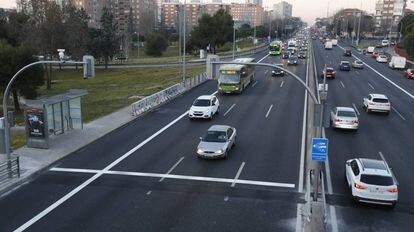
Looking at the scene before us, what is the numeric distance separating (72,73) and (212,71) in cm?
6950

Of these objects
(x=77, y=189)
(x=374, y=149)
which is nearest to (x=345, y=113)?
(x=374, y=149)

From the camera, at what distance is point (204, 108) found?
30359mm

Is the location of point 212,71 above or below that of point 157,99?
above

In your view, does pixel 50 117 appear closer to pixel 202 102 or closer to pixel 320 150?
pixel 202 102

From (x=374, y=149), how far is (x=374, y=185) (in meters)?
8.34

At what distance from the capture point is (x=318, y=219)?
46.8 feet

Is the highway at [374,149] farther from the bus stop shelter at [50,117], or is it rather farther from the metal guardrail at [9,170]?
the bus stop shelter at [50,117]

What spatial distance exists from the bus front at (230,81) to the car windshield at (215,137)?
61.0 ft

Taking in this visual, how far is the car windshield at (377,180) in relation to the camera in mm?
15477

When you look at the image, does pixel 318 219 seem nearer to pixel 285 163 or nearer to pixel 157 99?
pixel 285 163

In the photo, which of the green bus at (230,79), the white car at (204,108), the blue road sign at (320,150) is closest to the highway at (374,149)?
the blue road sign at (320,150)

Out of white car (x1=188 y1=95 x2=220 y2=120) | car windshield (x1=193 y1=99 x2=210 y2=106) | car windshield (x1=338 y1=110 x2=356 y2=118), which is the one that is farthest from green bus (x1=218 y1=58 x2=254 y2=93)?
car windshield (x1=338 y1=110 x2=356 y2=118)

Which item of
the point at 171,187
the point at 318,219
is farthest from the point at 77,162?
the point at 318,219

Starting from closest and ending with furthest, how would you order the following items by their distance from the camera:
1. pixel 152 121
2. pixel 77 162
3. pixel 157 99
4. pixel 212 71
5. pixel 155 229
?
1. pixel 155 229
2. pixel 212 71
3. pixel 77 162
4. pixel 152 121
5. pixel 157 99
